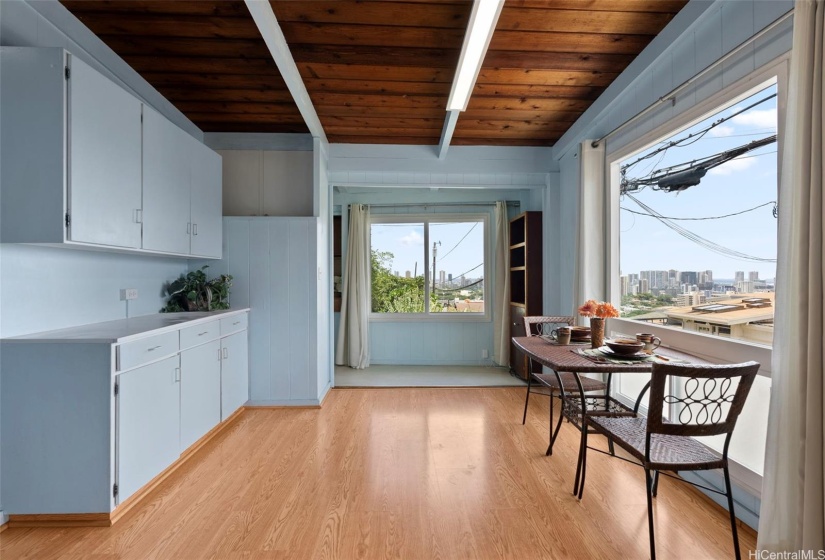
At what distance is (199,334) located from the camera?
2840 mm

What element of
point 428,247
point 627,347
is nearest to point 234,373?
point 627,347

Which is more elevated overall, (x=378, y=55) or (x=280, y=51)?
(x=378, y=55)

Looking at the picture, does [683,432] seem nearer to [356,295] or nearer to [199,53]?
[199,53]

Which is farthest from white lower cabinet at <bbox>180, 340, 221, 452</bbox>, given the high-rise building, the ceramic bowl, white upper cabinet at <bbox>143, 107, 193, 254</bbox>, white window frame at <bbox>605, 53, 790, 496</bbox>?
the high-rise building

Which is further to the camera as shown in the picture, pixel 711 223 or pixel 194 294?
pixel 194 294

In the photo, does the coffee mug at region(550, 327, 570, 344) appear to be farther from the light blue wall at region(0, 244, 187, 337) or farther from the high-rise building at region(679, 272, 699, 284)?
the light blue wall at region(0, 244, 187, 337)

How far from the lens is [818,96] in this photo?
1.43 meters

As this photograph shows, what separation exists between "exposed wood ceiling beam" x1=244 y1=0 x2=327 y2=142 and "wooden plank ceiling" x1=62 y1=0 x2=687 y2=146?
0.06 meters

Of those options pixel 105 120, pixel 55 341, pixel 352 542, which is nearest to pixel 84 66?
pixel 105 120

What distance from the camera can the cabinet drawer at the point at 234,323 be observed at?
3242mm

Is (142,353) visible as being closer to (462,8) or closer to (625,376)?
(462,8)

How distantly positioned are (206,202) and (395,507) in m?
2.76

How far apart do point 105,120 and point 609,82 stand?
3.34 metres

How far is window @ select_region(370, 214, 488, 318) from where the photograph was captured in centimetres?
570
